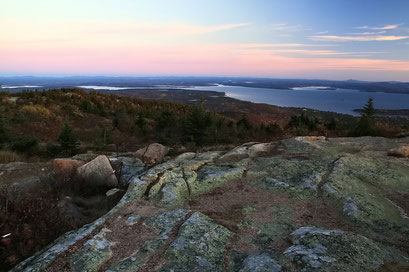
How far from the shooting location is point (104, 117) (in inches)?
1151

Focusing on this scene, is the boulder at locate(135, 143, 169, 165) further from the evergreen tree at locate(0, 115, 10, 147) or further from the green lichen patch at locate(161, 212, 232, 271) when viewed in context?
the evergreen tree at locate(0, 115, 10, 147)

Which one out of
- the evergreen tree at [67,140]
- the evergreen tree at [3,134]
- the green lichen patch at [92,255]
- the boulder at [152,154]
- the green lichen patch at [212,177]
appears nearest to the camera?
the green lichen patch at [92,255]

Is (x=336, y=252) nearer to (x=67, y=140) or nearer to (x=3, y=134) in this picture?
(x=67, y=140)

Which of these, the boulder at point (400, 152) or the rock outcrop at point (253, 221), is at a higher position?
the boulder at point (400, 152)

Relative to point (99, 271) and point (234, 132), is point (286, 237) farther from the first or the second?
point (234, 132)

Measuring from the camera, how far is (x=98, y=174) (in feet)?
26.2

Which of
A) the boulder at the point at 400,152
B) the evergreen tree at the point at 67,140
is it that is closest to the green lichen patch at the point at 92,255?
the boulder at the point at 400,152

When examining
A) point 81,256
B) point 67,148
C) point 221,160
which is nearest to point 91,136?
point 67,148

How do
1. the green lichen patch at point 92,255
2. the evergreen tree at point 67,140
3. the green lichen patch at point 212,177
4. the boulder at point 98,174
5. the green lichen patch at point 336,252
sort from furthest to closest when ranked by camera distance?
the evergreen tree at point 67,140 → the boulder at point 98,174 → the green lichen patch at point 212,177 → the green lichen patch at point 92,255 → the green lichen patch at point 336,252

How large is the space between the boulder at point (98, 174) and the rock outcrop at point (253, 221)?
1906 mm

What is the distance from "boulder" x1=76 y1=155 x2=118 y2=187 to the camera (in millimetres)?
7829

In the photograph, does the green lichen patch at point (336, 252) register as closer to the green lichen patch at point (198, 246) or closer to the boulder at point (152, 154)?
the green lichen patch at point (198, 246)

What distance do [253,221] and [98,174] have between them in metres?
5.46

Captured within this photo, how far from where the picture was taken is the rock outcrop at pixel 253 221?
3395 mm
